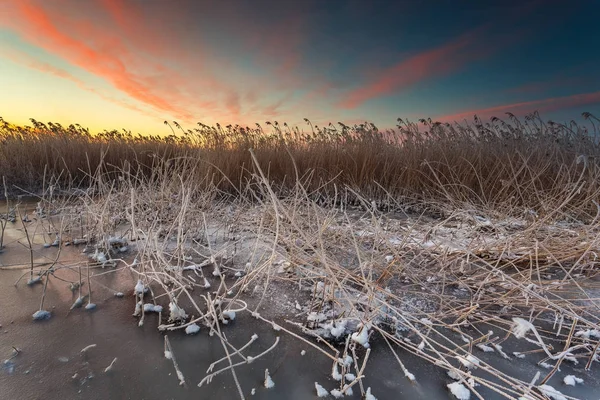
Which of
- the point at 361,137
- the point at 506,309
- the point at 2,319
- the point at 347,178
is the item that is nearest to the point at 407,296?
the point at 506,309

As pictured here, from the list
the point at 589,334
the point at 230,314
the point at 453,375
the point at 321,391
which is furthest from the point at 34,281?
the point at 589,334

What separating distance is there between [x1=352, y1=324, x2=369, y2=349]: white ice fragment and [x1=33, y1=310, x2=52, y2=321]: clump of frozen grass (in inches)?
59.4

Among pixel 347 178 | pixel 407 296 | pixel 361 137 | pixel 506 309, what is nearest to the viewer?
pixel 506 309

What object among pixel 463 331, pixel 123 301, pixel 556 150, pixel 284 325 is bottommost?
pixel 463 331

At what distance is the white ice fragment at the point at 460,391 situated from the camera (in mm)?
1005

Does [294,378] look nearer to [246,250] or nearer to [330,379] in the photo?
[330,379]

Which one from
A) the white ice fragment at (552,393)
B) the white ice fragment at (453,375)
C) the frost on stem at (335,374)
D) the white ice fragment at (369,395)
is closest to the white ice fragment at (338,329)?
the frost on stem at (335,374)

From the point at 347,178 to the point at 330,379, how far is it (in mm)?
3918

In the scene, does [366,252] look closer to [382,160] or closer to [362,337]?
[362,337]

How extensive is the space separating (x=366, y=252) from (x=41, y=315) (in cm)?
197

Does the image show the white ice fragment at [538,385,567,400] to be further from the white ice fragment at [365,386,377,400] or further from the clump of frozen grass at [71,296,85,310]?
the clump of frozen grass at [71,296,85,310]

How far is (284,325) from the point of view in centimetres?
141

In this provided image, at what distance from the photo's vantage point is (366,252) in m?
2.17

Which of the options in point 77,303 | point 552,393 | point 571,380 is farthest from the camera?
point 77,303
